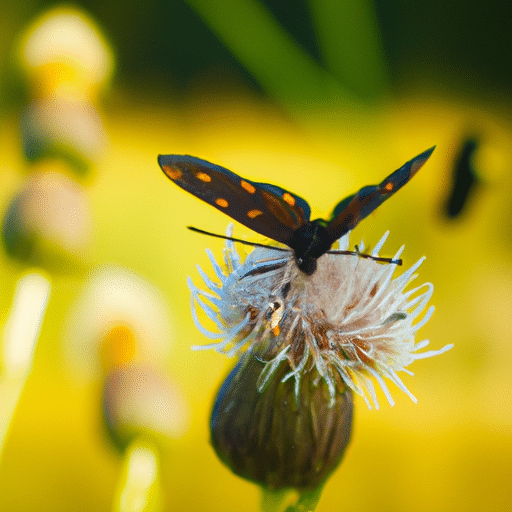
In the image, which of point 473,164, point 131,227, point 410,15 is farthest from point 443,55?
point 131,227

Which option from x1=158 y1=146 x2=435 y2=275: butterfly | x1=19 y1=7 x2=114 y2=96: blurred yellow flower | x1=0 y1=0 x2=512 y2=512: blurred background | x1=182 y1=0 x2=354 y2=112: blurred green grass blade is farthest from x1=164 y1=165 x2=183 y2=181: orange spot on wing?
x1=182 y1=0 x2=354 y2=112: blurred green grass blade

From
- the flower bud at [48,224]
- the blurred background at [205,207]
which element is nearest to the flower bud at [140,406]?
the blurred background at [205,207]

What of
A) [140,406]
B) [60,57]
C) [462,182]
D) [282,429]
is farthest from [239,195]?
[462,182]

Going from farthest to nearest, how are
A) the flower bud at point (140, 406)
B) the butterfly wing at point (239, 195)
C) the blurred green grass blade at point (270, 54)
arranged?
the blurred green grass blade at point (270, 54), the flower bud at point (140, 406), the butterfly wing at point (239, 195)

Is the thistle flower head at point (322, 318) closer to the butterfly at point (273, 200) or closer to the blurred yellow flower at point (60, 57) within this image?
the butterfly at point (273, 200)

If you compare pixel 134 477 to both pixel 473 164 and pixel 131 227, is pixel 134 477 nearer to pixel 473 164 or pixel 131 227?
pixel 131 227

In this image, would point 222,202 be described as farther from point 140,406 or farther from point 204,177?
point 140,406
